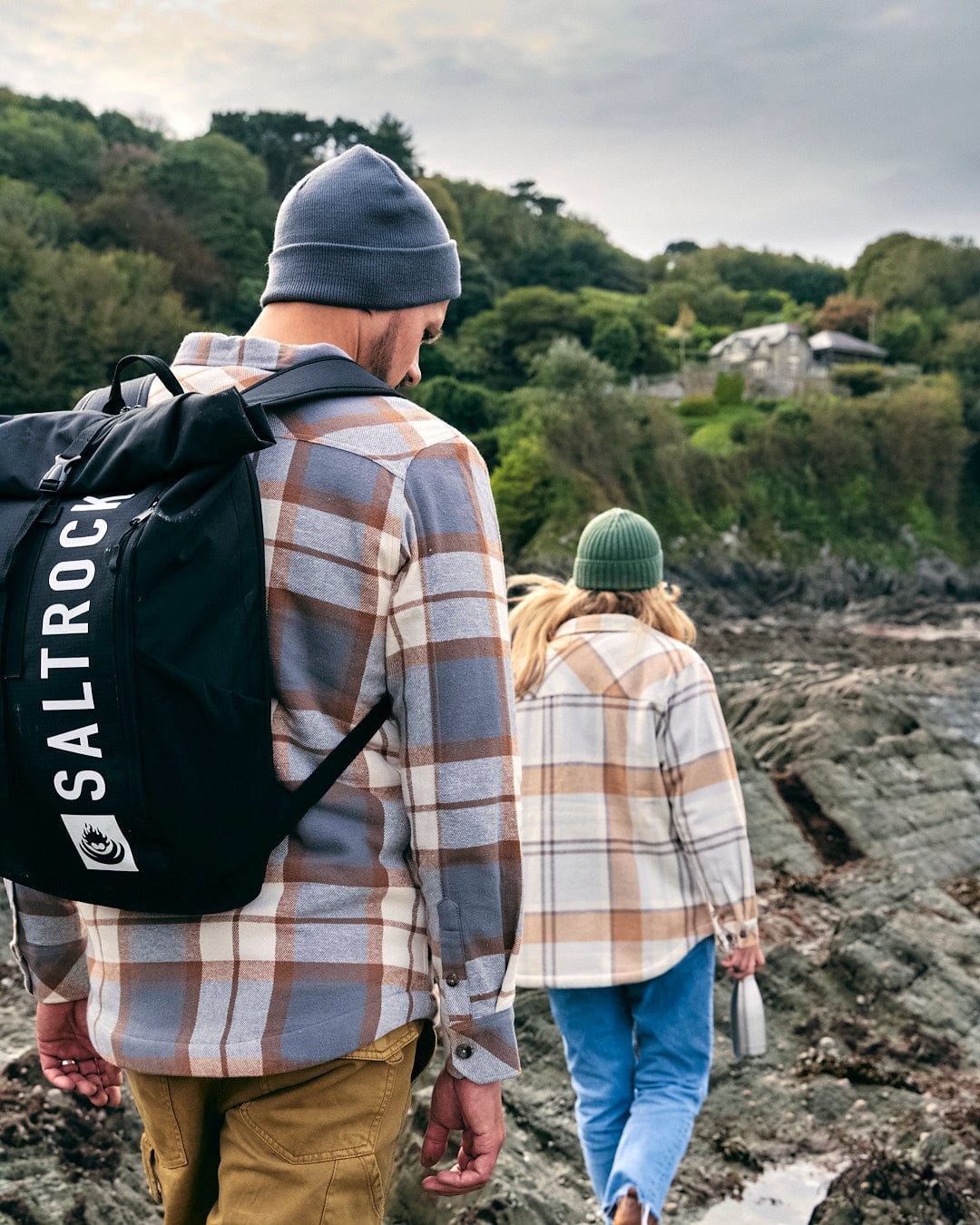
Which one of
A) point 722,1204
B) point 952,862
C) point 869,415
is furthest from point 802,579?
point 722,1204

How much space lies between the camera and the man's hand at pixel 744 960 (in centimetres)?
337

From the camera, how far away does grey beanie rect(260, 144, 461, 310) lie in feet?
5.82

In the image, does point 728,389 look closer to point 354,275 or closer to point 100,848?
point 354,275

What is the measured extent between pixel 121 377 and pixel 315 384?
303mm

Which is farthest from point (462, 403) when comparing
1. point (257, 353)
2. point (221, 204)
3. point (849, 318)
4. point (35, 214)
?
point (257, 353)

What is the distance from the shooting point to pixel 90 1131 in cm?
370

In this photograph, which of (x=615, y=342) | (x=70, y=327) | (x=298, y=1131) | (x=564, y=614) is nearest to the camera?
(x=298, y=1131)

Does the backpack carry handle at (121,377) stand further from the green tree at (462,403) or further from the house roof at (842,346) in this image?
the house roof at (842,346)

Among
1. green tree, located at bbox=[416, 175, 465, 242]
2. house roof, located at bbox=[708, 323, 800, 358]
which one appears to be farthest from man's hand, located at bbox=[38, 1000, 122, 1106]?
house roof, located at bbox=[708, 323, 800, 358]

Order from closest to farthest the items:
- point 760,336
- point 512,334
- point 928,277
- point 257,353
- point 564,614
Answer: point 257,353 < point 564,614 < point 512,334 < point 760,336 < point 928,277

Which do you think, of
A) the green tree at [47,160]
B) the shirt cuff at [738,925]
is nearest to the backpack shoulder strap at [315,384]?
the shirt cuff at [738,925]

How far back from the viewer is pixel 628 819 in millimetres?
3422

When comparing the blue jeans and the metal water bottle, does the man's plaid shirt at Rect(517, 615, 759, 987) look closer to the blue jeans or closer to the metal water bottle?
the blue jeans

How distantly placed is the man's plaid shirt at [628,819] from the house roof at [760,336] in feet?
157
